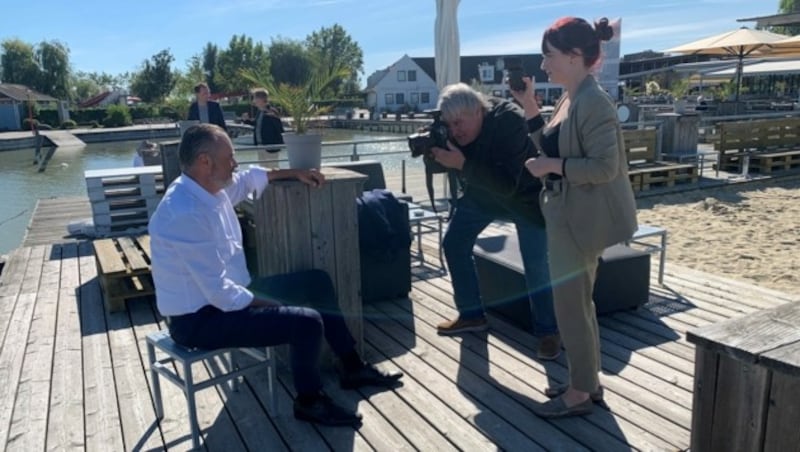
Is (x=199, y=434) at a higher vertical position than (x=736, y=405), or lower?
lower

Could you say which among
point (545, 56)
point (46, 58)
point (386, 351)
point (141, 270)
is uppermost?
point (46, 58)

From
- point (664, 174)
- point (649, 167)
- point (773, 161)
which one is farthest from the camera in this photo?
point (773, 161)

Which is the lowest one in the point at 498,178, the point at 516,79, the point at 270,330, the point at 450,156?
the point at 270,330

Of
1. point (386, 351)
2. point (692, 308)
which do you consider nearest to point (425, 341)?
point (386, 351)

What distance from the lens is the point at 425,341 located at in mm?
3301

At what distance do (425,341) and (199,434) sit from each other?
51.7 inches

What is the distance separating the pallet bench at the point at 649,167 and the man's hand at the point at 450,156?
Answer: 618cm

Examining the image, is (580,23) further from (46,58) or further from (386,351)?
(46,58)

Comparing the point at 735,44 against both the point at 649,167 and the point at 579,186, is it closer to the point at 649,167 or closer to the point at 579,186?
the point at 649,167

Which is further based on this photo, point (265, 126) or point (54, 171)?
point (54, 171)

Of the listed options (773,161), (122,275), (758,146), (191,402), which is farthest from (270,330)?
(758,146)

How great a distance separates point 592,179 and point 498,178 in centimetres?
78

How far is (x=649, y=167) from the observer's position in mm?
9078

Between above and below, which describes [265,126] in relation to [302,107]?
below
